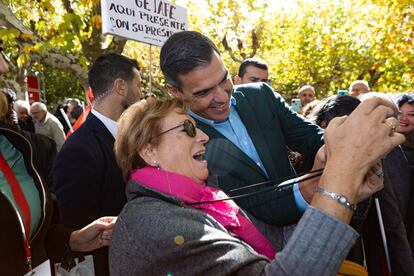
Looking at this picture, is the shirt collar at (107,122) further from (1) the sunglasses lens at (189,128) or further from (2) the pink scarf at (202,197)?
(2) the pink scarf at (202,197)

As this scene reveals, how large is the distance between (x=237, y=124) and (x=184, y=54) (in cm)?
44

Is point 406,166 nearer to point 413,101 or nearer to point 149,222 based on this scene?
point 413,101

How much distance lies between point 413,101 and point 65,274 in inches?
129

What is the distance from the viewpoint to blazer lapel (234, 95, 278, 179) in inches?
77.0

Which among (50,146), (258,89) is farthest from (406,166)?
(50,146)

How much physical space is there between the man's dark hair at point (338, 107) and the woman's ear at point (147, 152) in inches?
52.5

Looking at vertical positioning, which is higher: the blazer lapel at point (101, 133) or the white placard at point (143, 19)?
the white placard at point (143, 19)

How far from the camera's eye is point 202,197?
160cm

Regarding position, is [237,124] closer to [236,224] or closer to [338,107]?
[236,224]

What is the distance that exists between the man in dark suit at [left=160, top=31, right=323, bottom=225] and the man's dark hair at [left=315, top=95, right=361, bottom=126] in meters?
0.50

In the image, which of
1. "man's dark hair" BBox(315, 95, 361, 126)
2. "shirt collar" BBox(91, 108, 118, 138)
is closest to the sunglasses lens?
"man's dark hair" BBox(315, 95, 361, 126)

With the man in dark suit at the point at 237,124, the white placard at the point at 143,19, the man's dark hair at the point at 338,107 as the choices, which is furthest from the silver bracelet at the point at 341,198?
the white placard at the point at 143,19

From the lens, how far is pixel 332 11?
18328 mm

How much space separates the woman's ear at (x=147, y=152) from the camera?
169cm
